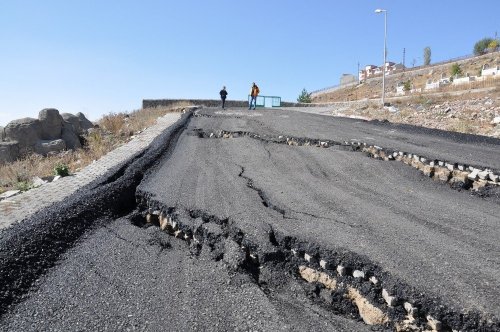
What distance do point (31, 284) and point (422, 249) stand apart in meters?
3.45

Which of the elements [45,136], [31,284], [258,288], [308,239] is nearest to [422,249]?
[308,239]

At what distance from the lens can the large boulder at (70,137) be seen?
644 inches

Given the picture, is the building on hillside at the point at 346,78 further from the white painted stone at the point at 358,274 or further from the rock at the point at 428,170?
the white painted stone at the point at 358,274

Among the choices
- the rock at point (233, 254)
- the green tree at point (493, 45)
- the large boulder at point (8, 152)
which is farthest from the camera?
the green tree at point (493, 45)

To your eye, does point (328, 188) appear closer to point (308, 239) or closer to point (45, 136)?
point (308, 239)

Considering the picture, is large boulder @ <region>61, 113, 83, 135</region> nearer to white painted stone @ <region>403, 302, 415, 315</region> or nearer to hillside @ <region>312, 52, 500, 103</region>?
white painted stone @ <region>403, 302, 415, 315</region>

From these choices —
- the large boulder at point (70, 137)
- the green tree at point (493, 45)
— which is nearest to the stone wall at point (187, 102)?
the large boulder at point (70, 137)

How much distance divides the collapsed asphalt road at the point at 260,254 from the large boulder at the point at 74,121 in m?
12.5

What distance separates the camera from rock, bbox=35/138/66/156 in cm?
1523

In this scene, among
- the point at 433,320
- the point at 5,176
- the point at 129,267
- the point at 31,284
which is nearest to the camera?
the point at 433,320

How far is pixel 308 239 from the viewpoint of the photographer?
4.00m

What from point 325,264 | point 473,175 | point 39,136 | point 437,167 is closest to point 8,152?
point 39,136

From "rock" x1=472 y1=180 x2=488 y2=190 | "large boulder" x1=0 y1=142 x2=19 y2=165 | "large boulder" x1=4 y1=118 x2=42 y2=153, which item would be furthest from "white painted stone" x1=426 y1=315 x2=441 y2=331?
"large boulder" x1=4 y1=118 x2=42 y2=153

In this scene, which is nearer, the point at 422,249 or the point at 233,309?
the point at 233,309
